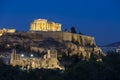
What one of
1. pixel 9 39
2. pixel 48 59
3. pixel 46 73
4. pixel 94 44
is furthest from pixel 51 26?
pixel 46 73

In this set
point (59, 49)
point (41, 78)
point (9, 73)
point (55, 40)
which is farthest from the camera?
point (55, 40)

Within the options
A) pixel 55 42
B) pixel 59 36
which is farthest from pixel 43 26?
pixel 55 42

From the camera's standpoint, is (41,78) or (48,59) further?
(48,59)

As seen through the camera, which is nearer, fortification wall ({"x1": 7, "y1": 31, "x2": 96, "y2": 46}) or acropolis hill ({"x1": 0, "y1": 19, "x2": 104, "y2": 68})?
acropolis hill ({"x1": 0, "y1": 19, "x2": 104, "y2": 68})

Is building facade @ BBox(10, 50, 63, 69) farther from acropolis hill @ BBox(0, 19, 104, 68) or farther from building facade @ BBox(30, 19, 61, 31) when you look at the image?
building facade @ BBox(30, 19, 61, 31)

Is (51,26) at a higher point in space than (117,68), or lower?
higher

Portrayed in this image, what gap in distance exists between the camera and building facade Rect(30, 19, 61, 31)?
11650cm

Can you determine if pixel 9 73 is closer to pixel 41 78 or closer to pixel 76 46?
pixel 41 78

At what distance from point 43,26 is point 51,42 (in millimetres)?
14399

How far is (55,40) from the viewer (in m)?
105

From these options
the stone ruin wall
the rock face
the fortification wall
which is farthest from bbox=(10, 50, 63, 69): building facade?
the stone ruin wall

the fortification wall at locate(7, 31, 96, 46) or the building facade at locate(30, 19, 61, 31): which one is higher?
the building facade at locate(30, 19, 61, 31)

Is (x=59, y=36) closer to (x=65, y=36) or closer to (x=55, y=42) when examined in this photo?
(x=65, y=36)

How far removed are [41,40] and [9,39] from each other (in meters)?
5.56
